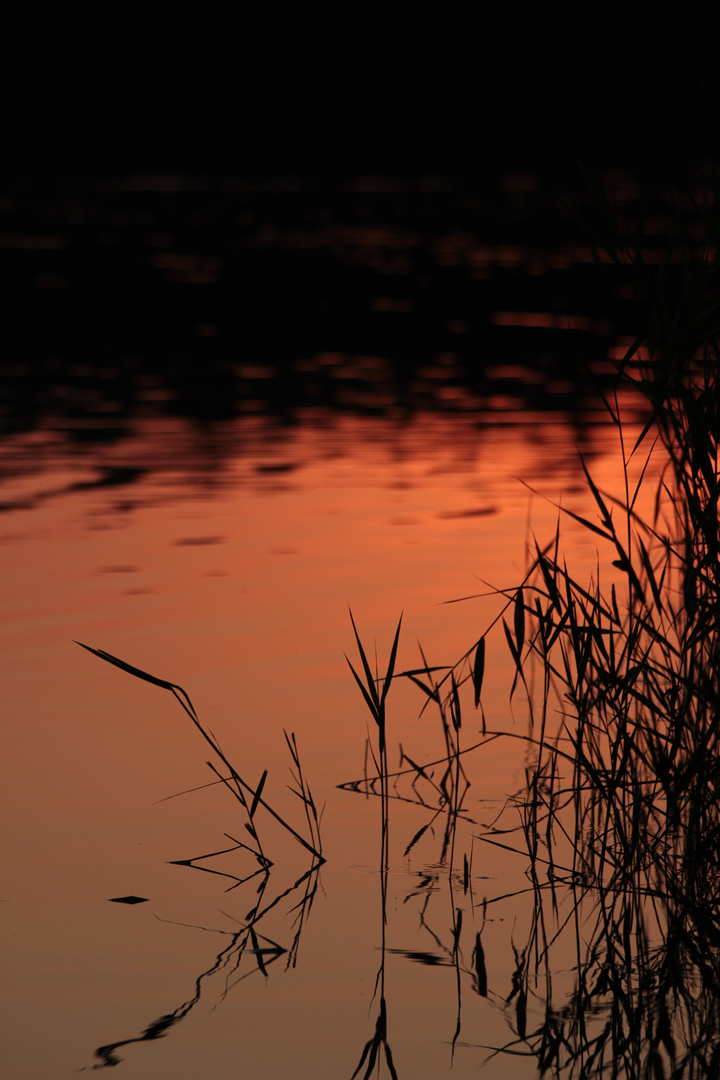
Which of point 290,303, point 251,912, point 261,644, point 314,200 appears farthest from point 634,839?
point 314,200

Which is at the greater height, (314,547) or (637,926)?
(314,547)

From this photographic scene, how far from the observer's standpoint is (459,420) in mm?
12062

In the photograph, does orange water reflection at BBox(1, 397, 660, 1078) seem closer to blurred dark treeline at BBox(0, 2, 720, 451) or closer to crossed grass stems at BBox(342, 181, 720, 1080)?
crossed grass stems at BBox(342, 181, 720, 1080)

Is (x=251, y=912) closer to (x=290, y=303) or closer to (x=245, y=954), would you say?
(x=245, y=954)

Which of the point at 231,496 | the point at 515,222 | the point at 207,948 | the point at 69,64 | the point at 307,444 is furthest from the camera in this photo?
the point at 69,64

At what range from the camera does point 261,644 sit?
6.88 m

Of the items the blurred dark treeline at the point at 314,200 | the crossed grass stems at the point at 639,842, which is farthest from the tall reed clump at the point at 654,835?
the blurred dark treeline at the point at 314,200

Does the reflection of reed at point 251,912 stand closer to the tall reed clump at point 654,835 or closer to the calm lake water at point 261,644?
the calm lake water at point 261,644

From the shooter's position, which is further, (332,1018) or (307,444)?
(307,444)

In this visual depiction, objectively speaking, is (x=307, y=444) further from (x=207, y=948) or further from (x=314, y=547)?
(x=207, y=948)

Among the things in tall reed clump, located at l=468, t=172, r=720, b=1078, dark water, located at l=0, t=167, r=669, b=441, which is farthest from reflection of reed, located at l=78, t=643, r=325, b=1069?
dark water, located at l=0, t=167, r=669, b=441

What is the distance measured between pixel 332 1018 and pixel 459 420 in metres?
8.37

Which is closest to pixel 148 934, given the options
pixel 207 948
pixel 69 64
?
pixel 207 948

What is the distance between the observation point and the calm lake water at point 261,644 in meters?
4.03
